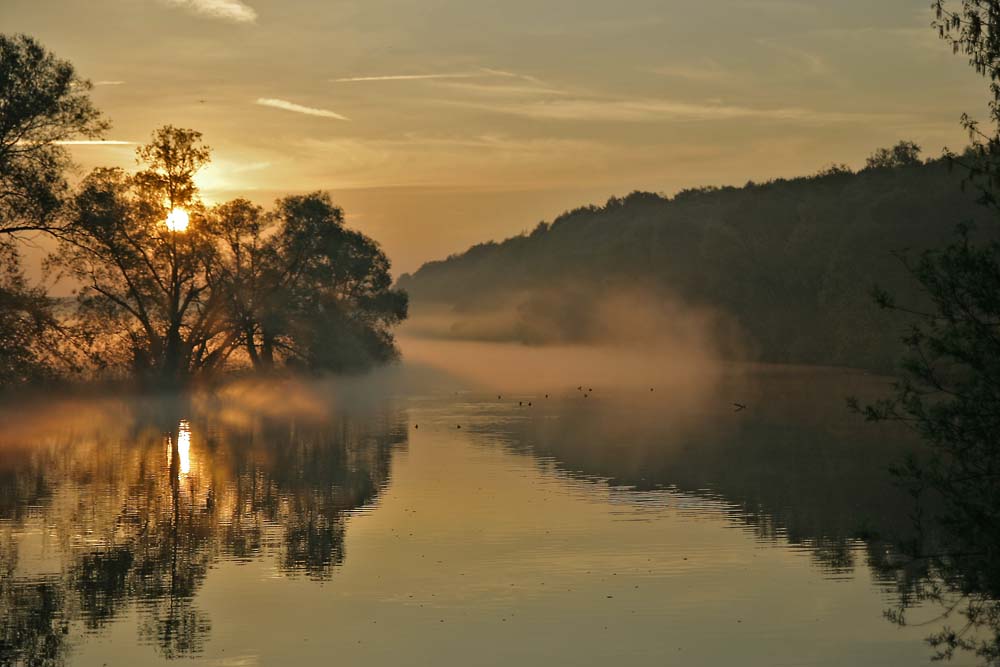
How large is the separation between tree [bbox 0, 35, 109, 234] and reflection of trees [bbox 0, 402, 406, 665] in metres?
9.77

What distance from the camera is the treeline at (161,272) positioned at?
163 ft

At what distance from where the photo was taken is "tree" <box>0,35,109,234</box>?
4953cm

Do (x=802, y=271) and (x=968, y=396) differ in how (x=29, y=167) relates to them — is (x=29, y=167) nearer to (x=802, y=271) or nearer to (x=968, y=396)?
(x=968, y=396)

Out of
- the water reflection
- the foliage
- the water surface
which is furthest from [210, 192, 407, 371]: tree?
the water surface

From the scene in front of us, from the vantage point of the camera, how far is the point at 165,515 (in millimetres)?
30672

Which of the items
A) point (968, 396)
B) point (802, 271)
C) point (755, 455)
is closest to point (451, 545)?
point (968, 396)

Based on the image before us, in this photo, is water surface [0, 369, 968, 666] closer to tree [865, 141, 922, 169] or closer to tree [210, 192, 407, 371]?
tree [210, 192, 407, 371]

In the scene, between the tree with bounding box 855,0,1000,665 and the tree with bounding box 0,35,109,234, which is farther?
the tree with bounding box 0,35,109,234

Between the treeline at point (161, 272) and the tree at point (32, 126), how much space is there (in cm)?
5

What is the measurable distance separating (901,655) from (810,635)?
146 centimetres

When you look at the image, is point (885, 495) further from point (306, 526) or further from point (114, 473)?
point (114, 473)

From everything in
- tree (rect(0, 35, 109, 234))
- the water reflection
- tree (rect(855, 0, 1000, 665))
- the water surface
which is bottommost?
the water surface

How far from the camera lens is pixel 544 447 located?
149 feet

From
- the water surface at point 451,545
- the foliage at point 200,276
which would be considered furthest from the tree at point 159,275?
the water surface at point 451,545
